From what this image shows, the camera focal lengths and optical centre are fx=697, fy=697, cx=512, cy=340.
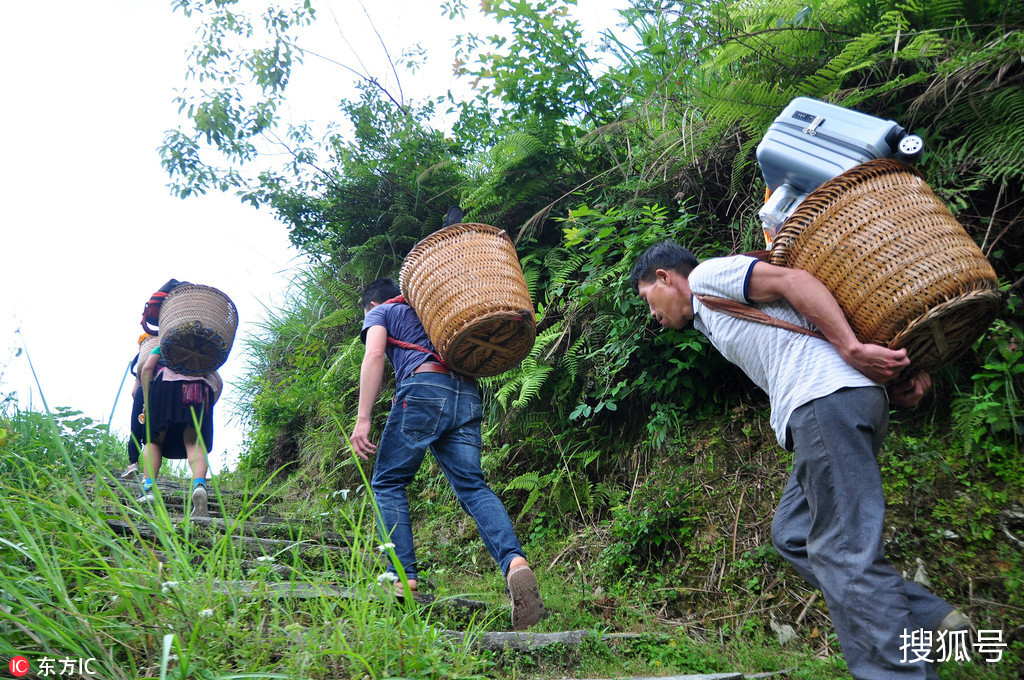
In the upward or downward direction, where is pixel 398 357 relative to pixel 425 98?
downward

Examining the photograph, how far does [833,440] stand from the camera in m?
2.42

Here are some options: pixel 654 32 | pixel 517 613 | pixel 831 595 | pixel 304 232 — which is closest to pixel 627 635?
pixel 517 613

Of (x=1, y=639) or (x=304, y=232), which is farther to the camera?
(x=304, y=232)

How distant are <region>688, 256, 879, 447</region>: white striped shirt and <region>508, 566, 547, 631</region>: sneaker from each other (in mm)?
1429

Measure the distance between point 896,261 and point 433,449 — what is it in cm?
249

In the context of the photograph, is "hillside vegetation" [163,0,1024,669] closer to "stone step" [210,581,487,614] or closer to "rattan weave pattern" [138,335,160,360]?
"stone step" [210,581,487,614]

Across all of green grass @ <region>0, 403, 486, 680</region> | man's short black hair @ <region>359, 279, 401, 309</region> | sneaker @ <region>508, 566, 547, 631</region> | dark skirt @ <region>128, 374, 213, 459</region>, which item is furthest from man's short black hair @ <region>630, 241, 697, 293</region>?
dark skirt @ <region>128, 374, 213, 459</region>

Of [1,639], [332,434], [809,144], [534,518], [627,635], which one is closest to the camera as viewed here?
[1,639]

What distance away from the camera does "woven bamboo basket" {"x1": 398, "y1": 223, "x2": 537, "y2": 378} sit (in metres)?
3.52

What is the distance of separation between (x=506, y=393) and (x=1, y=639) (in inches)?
140

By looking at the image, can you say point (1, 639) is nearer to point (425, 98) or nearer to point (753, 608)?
point (753, 608)

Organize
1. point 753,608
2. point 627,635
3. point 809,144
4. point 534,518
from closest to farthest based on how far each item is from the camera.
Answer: point 809,144 → point 627,635 → point 753,608 → point 534,518

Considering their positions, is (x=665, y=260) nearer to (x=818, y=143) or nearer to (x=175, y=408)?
(x=818, y=143)

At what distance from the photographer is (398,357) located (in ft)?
13.0
